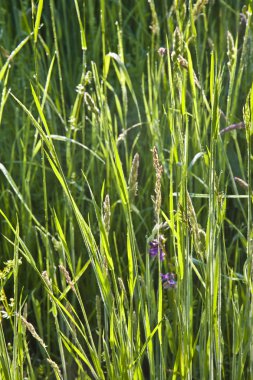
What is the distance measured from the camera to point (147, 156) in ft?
6.40

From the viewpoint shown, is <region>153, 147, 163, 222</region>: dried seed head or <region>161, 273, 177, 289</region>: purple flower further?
<region>161, 273, 177, 289</region>: purple flower

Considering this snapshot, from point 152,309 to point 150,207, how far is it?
1.74ft

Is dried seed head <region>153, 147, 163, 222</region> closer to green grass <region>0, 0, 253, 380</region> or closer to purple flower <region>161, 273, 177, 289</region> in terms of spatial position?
green grass <region>0, 0, 253, 380</region>

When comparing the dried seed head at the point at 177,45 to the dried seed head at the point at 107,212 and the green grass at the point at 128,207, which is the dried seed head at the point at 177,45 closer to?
the green grass at the point at 128,207

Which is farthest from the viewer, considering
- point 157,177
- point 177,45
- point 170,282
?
point 170,282

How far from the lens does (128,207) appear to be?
42.7 inches

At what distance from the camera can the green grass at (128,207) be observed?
3.64 feet

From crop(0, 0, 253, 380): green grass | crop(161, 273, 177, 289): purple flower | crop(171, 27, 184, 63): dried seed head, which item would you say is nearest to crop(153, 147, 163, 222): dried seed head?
crop(0, 0, 253, 380): green grass

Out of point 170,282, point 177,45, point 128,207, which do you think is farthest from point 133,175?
point 170,282

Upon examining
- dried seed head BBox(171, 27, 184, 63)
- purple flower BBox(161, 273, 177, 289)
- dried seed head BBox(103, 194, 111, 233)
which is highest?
dried seed head BBox(171, 27, 184, 63)

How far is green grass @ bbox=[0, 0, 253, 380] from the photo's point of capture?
1109 mm

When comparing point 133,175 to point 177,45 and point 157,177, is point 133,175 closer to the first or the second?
point 157,177

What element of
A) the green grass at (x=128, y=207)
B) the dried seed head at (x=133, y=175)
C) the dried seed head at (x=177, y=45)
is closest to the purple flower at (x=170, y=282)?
the green grass at (x=128, y=207)

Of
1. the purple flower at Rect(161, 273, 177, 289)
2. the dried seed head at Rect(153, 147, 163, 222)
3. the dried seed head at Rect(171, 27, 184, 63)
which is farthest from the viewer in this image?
the purple flower at Rect(161, 273, 177, 289)
